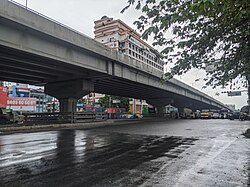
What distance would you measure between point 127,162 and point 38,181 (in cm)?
267

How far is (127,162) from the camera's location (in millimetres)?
6836

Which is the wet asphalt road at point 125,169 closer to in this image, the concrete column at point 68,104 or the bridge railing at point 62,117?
the bridge railing at point 62,117

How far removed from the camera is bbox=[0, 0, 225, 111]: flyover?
1510 cm

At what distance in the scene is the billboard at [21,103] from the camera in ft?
169

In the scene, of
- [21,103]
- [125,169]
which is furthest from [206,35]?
[21,103]

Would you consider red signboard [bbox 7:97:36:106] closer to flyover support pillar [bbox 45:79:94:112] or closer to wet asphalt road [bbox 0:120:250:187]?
flyover support pillar [bbox 45:79:94:112]

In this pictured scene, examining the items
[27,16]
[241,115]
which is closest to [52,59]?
[27,16]

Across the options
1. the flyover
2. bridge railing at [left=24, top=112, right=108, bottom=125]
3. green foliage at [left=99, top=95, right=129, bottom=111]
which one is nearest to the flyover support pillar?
the flyover

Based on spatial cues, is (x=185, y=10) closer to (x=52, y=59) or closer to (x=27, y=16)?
(x=27, y=16)

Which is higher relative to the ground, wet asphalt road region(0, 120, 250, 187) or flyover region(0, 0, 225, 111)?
flyover region(0, 0, 225, 111)

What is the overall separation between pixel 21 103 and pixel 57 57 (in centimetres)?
3930

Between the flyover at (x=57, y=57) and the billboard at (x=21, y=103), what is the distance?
76.6ft

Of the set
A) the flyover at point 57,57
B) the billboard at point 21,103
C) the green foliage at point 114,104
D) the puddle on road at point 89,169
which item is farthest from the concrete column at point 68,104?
the green foliage at point 114,104

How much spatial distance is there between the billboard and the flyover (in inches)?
919
